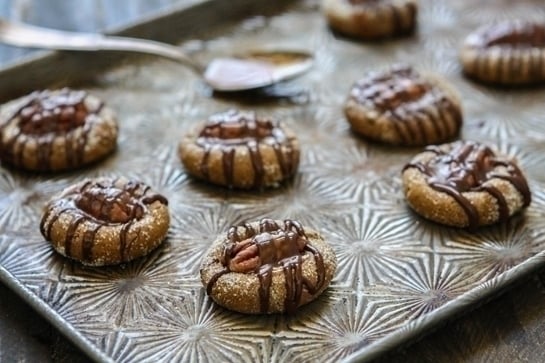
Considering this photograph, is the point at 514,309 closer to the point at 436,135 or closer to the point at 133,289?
the point at 436,135

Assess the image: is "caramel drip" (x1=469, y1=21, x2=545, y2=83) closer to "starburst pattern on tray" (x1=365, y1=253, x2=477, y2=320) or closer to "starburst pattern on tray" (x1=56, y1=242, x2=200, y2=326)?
"starburst pattern on tray" (x1=365, y1=253, x2=477, y2=320)

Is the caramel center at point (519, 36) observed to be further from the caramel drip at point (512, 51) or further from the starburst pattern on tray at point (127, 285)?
the starburst pattern on tray at point (127, 285)

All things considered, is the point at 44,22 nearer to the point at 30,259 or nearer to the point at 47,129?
the point at 47,129

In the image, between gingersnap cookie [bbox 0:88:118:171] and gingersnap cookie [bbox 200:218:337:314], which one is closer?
gingersnap cookie [bbox 200:218:337:314]

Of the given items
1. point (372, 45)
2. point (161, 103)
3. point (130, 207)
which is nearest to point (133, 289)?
point (130, 207)

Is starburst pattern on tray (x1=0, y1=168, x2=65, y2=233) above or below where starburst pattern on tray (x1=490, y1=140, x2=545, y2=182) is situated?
above

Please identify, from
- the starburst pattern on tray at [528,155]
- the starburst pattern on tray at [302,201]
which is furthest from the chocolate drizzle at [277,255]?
the starburst pattern on tray at [528,155]

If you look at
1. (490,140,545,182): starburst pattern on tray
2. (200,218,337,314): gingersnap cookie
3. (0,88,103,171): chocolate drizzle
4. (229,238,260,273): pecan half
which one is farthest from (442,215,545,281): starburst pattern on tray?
(0,88,103,171): chocolate drizzle

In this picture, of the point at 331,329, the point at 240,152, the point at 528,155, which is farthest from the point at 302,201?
the point at 528,155
